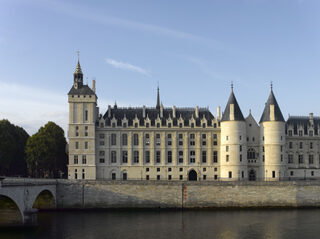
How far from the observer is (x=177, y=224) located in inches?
2224

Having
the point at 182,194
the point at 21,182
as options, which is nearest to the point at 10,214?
the point at 21,182

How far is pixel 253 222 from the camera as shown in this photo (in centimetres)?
5725

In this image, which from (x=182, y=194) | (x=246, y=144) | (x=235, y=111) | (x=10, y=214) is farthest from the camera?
(x=246, y=144)

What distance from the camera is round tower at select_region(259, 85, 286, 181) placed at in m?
83.5

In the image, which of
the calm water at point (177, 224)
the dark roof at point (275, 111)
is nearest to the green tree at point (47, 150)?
the calm water at point (177, 224)

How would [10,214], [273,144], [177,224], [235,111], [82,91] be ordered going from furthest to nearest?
1. [82,91]
2. [235,111]
3. [273,144]
4. [177,224]
5. [10,214]

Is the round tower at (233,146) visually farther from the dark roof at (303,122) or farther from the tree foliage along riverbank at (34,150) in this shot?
the tree foliage along riverbank at (34,150)

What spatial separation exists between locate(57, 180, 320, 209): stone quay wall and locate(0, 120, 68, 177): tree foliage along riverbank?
15.9 meters

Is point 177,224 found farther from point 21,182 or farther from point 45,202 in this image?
point 45,202

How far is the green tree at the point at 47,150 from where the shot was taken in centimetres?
8517

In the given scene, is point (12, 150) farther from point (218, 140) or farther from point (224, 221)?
point (224, 221)

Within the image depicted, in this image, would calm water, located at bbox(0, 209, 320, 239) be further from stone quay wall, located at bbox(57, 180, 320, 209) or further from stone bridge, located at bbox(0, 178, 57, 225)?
stone quay wall, located at bbox(57, 180, 320, 209)

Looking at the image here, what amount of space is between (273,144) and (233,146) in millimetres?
7977

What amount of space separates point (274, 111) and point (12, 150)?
53169mm
